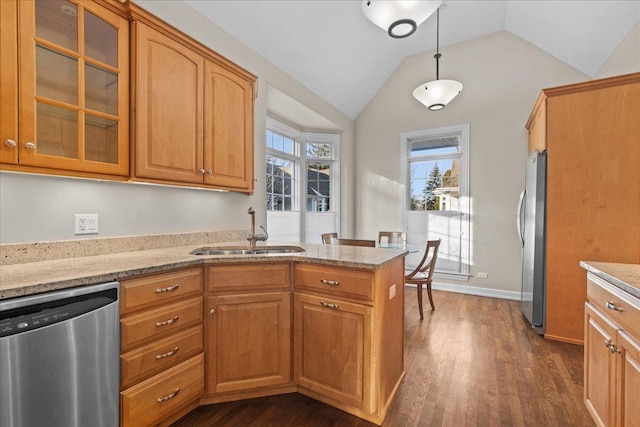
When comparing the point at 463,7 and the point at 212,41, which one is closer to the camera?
the point at 212,41

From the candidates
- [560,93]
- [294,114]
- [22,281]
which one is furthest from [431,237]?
[22,281]

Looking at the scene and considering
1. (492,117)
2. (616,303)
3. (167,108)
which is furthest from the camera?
(492,117)

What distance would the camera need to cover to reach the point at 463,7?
383 centimetres

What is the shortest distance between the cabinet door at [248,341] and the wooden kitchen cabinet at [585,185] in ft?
8.61

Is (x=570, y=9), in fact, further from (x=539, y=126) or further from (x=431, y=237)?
(x=431, y=237)

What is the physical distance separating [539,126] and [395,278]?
8.51ft

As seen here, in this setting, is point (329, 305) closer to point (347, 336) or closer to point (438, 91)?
point (347, 336)

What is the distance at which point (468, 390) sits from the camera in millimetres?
2023

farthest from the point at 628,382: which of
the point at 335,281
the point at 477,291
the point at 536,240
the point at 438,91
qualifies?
the point at 477,291

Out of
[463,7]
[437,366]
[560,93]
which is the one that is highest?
[463,7]

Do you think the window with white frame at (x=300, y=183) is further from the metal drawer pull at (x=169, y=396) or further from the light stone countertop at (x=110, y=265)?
the metal drawer pull at (x=169, y=396)

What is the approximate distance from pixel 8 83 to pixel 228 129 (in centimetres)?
124

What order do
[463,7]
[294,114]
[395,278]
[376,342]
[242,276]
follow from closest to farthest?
[376,342] < [242,276] < [395,278] < [463,7] < [294,114]

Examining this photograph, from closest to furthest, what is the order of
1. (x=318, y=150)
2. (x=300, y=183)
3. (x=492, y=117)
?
1. (x=492, y=117)
2. (x=300, y=183)
3. (x=318, y=150)
